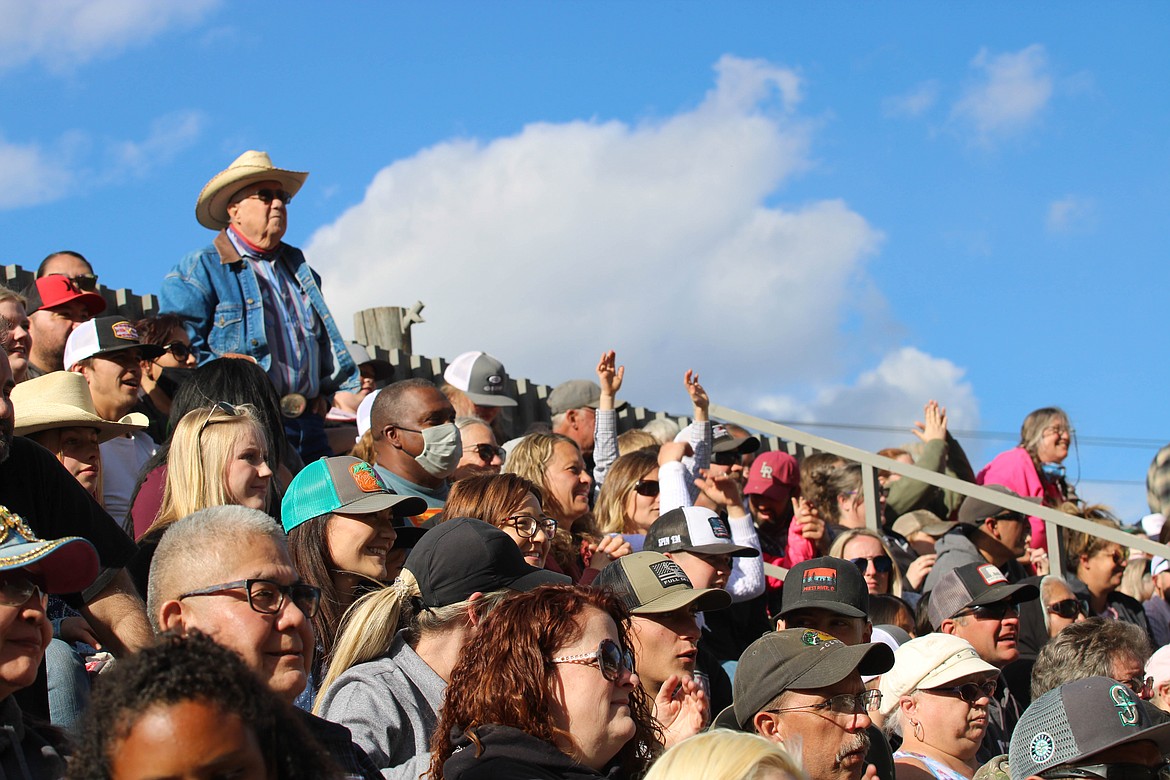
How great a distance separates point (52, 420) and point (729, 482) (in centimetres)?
372

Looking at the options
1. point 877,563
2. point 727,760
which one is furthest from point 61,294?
point 727,760

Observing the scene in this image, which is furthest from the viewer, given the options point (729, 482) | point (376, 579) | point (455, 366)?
point (455, 366)

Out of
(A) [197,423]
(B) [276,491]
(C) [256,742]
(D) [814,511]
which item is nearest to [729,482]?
(D) [814,511]

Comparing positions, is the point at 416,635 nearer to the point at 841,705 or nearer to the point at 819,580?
the point at 841,705

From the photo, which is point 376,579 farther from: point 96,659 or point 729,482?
point 729,482

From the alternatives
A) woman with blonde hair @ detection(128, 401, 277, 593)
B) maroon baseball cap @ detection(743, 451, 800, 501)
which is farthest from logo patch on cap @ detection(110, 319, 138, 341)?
maroon baseball cap @ detection(743, 451, 800, 501)

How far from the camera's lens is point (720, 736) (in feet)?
8.64

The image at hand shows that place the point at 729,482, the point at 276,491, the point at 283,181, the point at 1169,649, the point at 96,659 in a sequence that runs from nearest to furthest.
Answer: the point at 96,659
the point at 276,491
the point at 1169,649
the point at 729,482
the point at 283,181

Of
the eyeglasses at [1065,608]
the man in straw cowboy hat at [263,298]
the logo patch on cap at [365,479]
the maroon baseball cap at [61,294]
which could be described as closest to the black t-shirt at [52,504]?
the logo patch on cap at [365,479]

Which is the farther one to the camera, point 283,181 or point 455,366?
point 455,366

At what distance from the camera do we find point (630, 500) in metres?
7.36

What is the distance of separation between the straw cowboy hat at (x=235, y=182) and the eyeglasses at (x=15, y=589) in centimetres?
527

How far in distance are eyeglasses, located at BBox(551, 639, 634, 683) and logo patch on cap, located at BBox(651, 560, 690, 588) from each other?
1.34 meters

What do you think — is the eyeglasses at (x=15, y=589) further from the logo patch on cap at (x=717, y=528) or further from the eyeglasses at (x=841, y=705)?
the logo patch on cap at (x=717, y=528)
